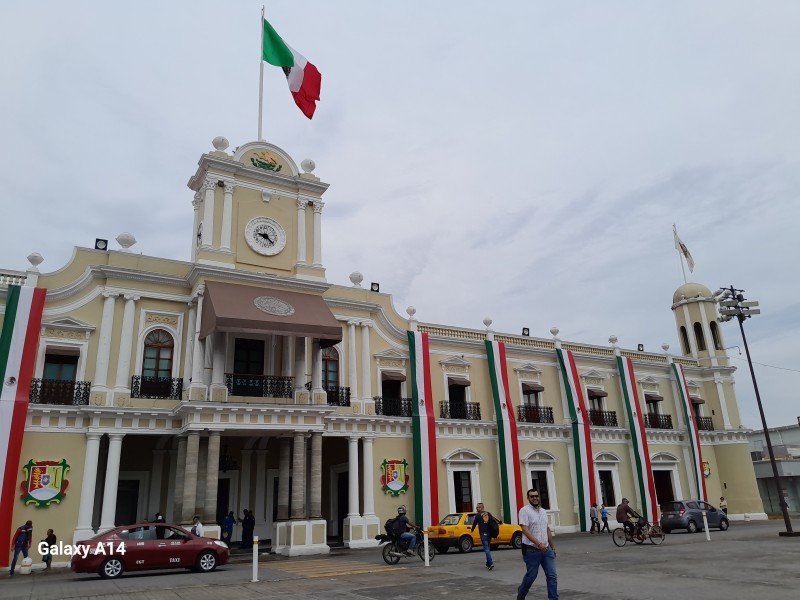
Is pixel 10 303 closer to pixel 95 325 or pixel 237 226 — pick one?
pixel 95 325

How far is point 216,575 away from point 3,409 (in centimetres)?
833

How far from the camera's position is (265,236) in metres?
22.7

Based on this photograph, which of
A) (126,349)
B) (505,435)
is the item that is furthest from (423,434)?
(126,349)

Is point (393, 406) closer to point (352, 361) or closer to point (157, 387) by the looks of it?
point (352, 361)

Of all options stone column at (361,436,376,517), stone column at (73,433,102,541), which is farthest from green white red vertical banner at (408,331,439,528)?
stone column at (73,433,102,541)

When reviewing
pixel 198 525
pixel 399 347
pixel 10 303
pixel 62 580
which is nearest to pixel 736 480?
pixel 399 347

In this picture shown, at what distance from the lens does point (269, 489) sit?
23.1 metres

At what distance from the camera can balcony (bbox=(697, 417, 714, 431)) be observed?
33.2m

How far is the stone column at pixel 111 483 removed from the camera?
17891 mm

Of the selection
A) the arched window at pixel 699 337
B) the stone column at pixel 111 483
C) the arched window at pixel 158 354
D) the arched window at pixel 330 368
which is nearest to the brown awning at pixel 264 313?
the arched window at pixel 330 368

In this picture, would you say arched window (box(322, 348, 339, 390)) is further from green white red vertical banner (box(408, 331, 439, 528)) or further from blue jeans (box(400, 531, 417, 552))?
blue jeans (box(400, 531, 417, 552))

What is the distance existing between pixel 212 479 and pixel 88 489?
3604 mm

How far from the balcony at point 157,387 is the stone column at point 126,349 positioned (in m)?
0.24

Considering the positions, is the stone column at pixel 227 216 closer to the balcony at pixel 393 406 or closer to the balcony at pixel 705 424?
the balcony at pixel 393 406
